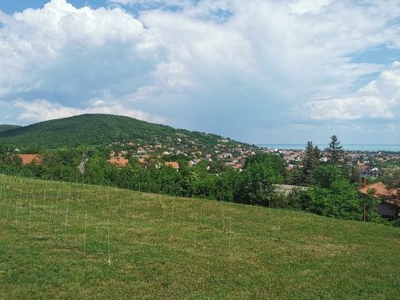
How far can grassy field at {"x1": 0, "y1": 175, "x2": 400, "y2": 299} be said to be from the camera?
12.6 m

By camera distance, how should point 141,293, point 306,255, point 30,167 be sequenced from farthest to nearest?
1. point 30,167
2. point 306,255
3. point 141,293

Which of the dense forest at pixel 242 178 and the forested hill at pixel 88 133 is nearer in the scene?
the dense forest at pixel 242 178

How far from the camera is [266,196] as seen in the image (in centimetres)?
4378

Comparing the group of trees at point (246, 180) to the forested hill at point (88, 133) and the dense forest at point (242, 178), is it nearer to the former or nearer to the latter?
the dense forest at point (242, 178)

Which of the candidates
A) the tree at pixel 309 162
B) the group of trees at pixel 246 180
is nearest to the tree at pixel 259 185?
the group of trees at pixel 246 180

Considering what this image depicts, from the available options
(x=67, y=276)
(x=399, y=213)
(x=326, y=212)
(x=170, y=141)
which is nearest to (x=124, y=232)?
(x=67, y=276)

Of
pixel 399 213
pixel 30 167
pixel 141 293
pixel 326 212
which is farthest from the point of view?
pixel 30 167

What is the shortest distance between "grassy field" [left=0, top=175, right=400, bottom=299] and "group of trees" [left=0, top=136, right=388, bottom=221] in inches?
407

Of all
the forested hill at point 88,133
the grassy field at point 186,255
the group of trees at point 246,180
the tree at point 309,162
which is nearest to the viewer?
the grassy field at point 186,255

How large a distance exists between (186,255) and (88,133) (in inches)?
5992

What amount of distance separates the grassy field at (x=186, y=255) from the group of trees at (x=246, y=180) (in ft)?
34.0

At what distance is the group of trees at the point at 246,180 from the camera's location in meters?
37.1

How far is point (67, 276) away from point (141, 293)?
296cm

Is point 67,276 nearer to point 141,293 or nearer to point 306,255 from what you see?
point 141,293
